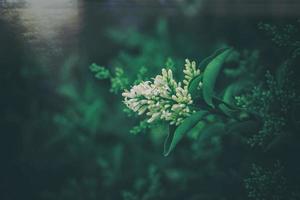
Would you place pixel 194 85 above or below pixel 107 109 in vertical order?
above

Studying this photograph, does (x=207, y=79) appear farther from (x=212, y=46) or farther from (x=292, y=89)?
(x=212, y=46)

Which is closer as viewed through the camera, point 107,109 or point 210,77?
point 210,77

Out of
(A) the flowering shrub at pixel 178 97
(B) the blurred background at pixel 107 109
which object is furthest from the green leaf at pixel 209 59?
(B) the blurred background at pixel 107 109

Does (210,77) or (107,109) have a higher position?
(210,77)

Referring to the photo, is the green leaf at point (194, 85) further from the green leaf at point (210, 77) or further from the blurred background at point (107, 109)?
the blurred background at point (107, 109)

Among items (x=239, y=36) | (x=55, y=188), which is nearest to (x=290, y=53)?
(x=239, y=36)

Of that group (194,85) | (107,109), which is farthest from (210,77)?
(107,109)

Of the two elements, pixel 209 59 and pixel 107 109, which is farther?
pixel 107 109

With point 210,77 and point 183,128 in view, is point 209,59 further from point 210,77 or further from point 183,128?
point 183,128

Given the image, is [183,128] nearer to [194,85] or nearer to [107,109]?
[194,85]
